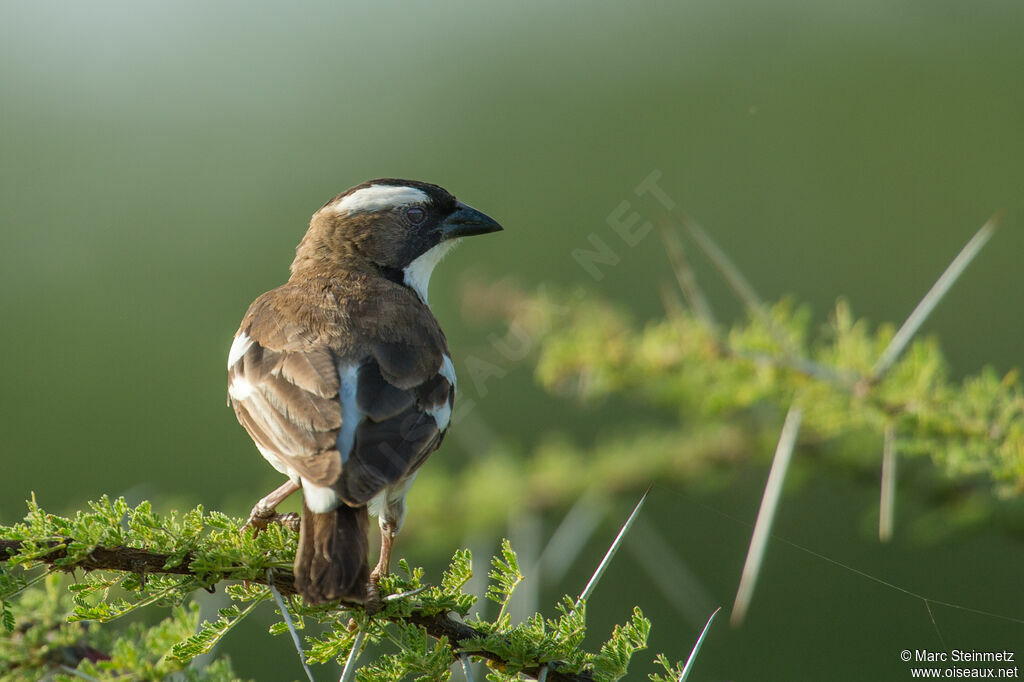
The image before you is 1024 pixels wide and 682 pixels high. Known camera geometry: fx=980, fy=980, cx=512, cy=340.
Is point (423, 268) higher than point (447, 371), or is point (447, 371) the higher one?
point (423, 268)

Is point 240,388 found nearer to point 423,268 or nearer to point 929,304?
point 423,268

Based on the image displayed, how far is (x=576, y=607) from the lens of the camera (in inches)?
95.9

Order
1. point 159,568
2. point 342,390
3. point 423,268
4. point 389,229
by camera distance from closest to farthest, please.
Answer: point 159,568 < point 342,390 < point 389,229 < point 423,268

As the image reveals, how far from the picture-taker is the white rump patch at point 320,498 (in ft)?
10.8

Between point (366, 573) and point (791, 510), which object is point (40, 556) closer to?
point (366, 573)

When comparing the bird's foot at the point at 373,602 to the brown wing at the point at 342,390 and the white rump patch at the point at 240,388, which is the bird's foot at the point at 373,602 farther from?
the white rump patch at the point at 240,388

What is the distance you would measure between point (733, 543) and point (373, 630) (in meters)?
6.29

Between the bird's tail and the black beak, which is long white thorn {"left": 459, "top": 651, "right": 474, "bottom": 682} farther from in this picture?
the black beak

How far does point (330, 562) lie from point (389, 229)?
347 centimetres

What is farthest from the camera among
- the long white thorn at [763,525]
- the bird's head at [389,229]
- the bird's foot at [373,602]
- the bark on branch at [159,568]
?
the bird's head at [389,229]

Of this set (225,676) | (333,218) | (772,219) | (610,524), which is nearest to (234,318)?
→ (333,218)

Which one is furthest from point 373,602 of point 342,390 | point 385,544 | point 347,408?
point 385,544

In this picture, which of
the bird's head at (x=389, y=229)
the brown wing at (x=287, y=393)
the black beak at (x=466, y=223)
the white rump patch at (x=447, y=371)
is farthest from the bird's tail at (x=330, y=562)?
the black beak at (x=466, y=223)

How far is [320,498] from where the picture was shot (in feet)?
11.0
